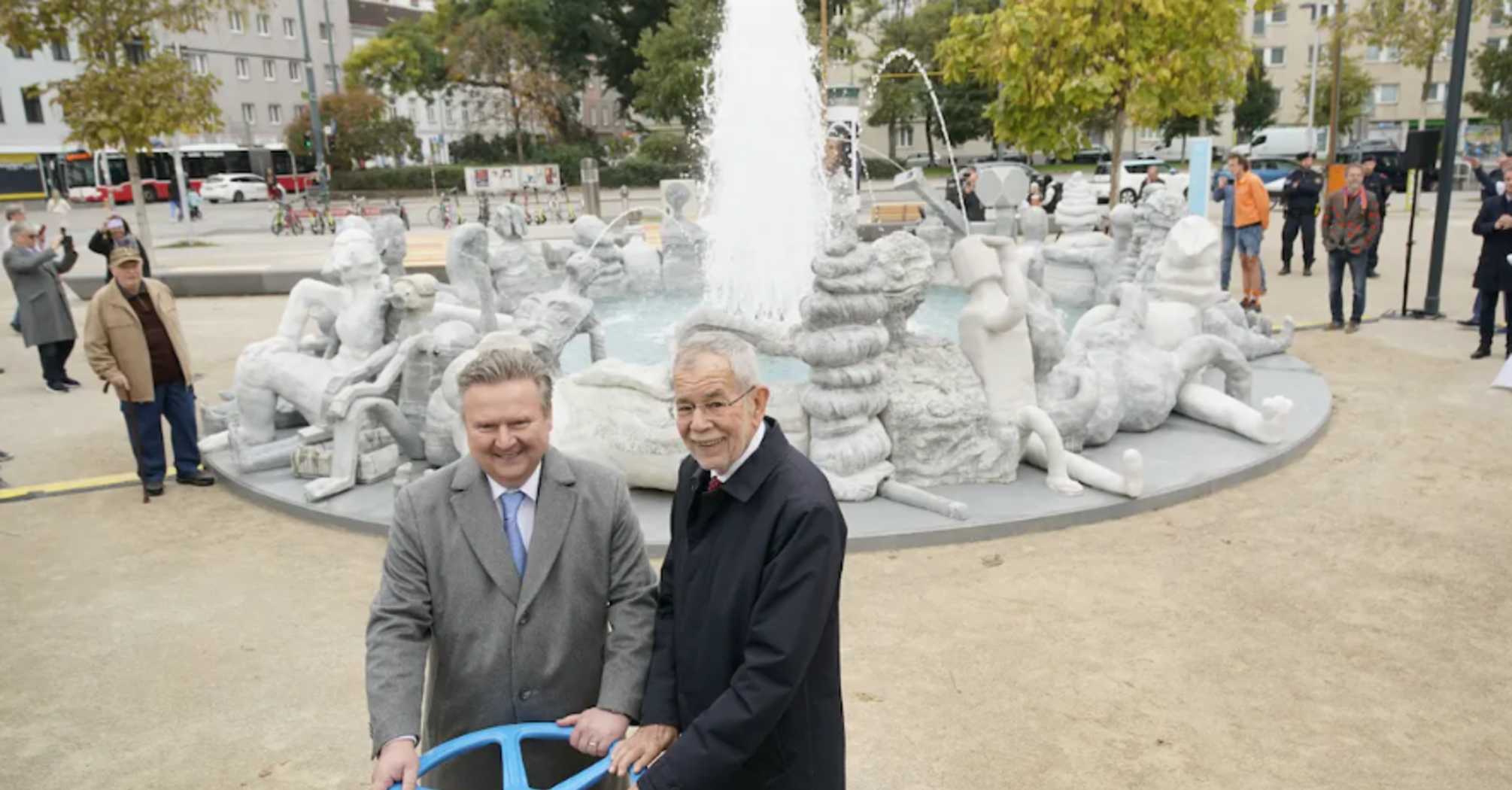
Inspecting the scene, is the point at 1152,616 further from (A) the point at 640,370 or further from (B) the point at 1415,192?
(B) the point at 1415,192

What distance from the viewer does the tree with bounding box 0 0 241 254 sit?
17.6 meters

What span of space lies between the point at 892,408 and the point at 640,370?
147 cm

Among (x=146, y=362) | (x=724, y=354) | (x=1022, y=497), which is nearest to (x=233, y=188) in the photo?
(x=146, y=362)

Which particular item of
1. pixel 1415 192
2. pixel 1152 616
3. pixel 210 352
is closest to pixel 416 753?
pixel 1152 616

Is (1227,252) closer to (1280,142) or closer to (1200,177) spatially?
(1200,177)

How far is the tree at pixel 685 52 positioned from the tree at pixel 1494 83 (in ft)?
72.9

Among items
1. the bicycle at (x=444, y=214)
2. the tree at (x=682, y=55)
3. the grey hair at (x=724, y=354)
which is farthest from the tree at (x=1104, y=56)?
the tree at (x=682, y=55)

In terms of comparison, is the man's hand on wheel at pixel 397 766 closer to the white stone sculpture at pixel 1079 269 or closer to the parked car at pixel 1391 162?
the white stone sculpture at pixel 1079 269

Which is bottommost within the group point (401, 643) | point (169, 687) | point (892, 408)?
point (169, 687)

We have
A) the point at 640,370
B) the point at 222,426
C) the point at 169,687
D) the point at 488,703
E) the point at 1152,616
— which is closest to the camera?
the point at 488,703

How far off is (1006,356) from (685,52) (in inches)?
1283

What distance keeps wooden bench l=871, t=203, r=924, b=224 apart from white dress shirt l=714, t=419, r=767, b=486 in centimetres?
1701

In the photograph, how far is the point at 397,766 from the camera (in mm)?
2123

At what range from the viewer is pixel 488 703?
234cm
